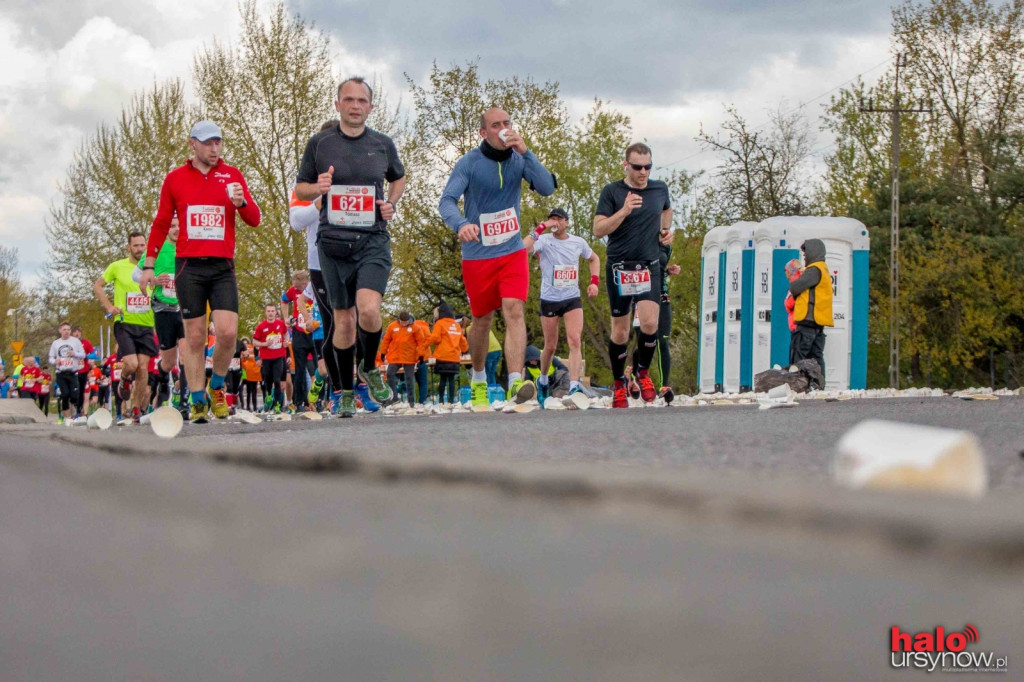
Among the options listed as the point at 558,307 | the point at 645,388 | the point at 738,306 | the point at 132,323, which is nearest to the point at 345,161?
the point at 645,388

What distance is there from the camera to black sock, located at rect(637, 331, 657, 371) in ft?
30.1

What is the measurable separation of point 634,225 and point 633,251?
0.75 feet

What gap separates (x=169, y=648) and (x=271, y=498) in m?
0.73

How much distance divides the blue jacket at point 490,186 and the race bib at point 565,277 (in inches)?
116

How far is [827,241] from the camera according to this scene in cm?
2155

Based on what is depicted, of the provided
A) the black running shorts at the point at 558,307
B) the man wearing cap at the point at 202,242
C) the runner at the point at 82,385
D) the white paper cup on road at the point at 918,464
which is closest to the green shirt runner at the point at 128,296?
the black running shorts at the point at 558,307

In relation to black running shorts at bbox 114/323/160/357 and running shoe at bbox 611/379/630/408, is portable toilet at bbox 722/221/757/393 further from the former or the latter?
running shoe at bbox 611/379/630/408

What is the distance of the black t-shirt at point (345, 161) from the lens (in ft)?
26.3

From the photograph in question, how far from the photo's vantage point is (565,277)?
38.6 ft

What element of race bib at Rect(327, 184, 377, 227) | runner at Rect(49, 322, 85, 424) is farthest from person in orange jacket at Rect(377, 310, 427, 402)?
runner at Rect(49, 322, 85, 424)

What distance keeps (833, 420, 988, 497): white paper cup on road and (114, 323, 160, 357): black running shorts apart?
1215 cm

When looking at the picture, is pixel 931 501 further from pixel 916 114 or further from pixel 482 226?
pixel 916 114

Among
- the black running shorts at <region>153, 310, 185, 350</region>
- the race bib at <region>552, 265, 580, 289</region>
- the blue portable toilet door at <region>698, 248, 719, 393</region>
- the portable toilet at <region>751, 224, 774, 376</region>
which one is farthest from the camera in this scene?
the blue portable toilet door at <region>698, 248, 719, 393</region>

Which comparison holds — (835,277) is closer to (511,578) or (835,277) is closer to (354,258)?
(354,258)
